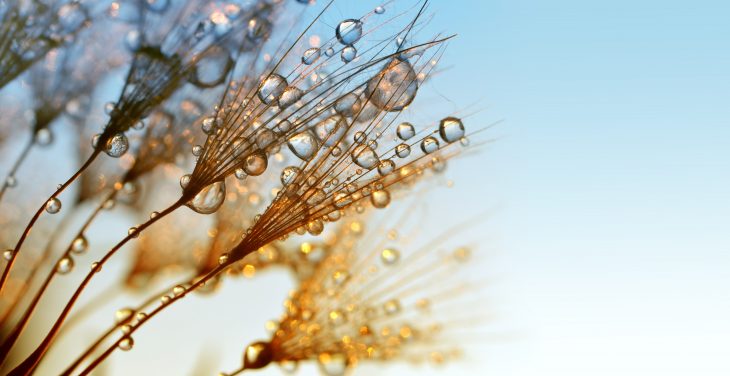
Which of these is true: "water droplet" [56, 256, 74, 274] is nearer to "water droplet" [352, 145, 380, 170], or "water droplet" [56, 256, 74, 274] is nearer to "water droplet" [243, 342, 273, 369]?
"water droplet" [243, 342, 273, 369]

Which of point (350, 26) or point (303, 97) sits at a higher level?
point (350, 26)

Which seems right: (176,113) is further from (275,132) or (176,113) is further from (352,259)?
(352,259)

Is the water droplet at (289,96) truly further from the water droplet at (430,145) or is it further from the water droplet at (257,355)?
the water droplet at (257,355)

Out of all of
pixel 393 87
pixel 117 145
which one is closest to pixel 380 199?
pixel 393 87

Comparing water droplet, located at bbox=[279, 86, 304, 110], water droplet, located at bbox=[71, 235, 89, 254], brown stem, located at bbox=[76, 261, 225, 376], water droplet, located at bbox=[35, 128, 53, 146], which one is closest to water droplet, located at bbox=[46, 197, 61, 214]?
water droplet, located at bbox=[71, 235, 89, 254]

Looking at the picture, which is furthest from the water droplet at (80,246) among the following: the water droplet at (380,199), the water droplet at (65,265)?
the water droplet at (380,199)

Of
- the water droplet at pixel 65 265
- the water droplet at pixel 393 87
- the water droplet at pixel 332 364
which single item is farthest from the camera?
the water droplet at pixel 332 364

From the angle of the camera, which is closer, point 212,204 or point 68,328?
point 212,204

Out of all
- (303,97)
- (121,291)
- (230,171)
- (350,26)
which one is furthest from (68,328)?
(350,26)
